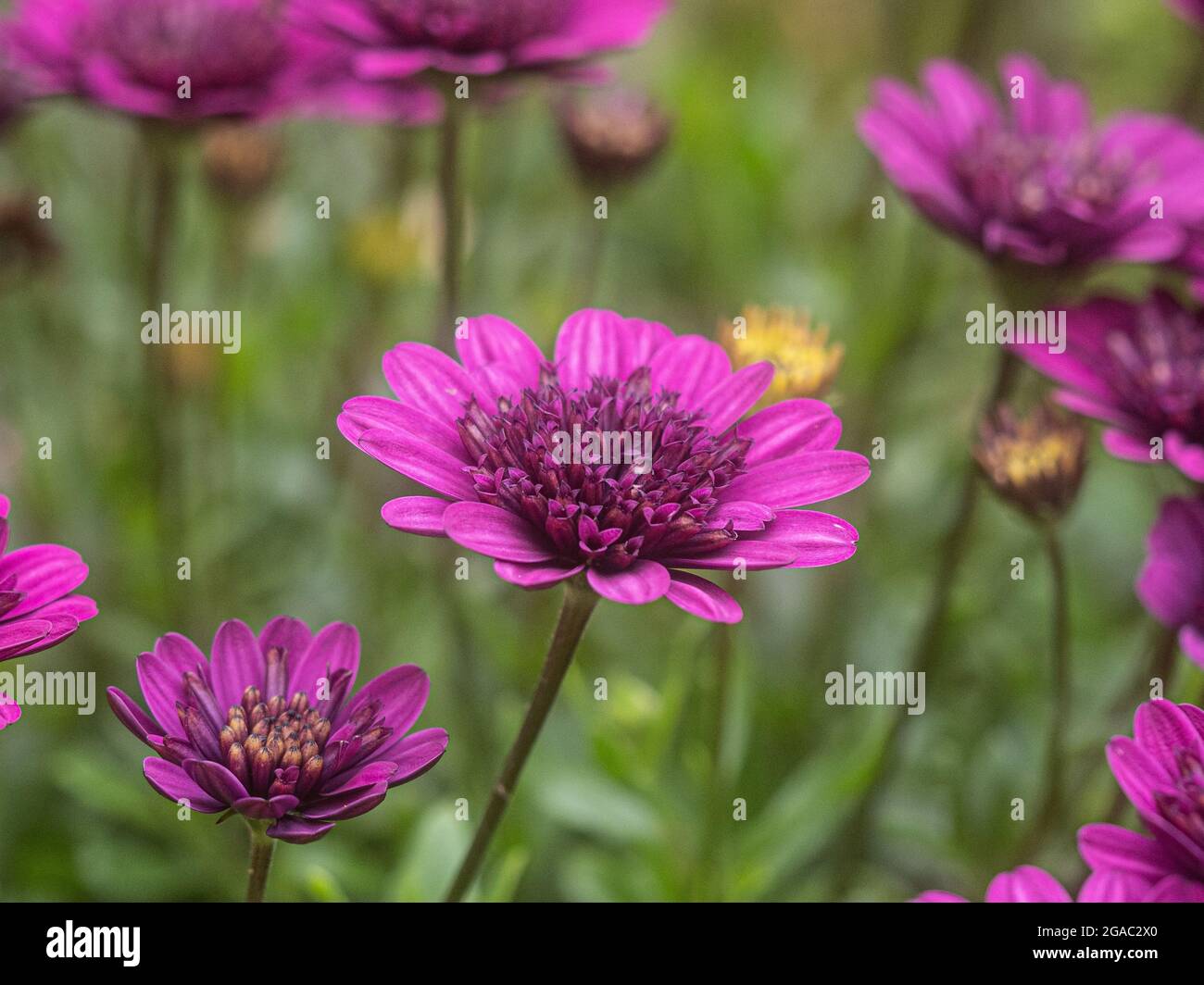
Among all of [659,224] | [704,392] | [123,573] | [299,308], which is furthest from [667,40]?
[704,392]

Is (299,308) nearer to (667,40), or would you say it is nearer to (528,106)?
(528,106)

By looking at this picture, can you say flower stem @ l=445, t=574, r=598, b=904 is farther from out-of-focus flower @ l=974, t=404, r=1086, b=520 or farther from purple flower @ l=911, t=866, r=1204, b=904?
out-of-focus flower @ l=974, t=404, r=1086, b=520

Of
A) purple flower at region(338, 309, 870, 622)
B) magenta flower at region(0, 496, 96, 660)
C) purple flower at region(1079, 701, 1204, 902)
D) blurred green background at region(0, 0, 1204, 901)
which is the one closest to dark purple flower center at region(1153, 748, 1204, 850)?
purple flower at region(1079, 701, 1204, 902)

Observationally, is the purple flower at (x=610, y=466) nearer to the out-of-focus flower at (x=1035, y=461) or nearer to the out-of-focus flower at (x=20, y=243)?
the out-of-focus flower at (x=1035, y=461)

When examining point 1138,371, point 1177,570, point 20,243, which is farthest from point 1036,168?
point 20,243

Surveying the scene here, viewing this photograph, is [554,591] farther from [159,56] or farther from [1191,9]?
[1191,9]

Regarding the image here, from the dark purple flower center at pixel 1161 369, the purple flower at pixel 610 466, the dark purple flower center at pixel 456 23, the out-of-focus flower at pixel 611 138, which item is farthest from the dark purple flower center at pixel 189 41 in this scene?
the dark purple flower center at pixel 1161 369
